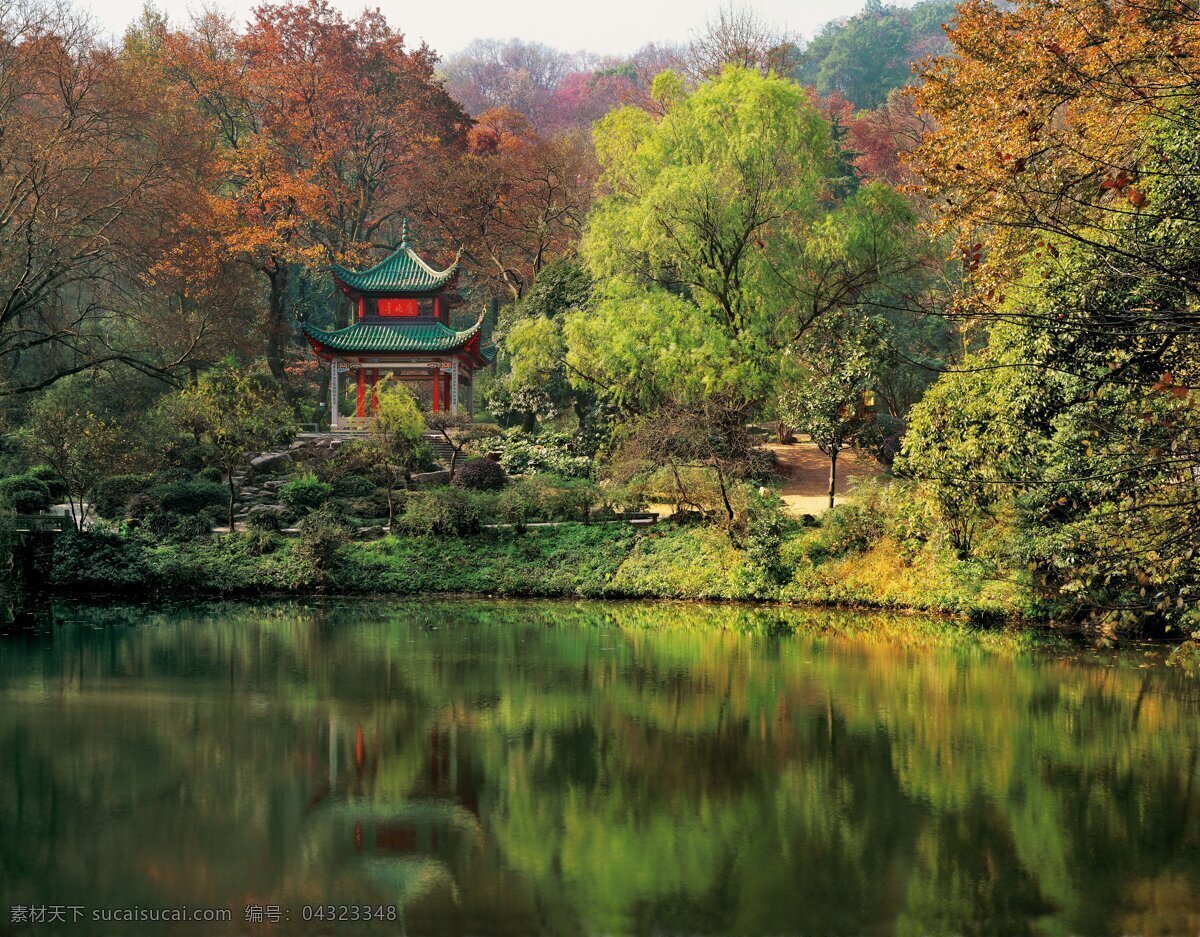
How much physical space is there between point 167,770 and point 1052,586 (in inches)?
560

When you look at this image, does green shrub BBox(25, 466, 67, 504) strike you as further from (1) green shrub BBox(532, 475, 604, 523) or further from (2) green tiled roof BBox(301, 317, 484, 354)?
(1) green shrub BBox(532, 475, 604, 523)

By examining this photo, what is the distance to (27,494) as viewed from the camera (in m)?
24.7

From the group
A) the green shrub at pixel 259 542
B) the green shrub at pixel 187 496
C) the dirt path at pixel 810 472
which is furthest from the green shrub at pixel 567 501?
the green shrub at pixel 187 496

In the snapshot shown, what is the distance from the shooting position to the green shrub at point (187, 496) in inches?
984

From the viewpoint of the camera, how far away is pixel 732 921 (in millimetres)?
6559

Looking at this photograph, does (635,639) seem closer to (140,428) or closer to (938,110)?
(938,110)

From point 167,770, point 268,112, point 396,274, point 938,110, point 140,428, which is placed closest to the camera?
point 167,770

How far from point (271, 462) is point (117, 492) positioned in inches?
188

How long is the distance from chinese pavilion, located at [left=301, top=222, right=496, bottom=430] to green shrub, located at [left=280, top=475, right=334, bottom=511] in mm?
7620

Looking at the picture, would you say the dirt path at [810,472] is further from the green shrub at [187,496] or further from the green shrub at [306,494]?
the green shrub at [187,496]

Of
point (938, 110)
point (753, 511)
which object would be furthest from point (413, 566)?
point (938, 110)

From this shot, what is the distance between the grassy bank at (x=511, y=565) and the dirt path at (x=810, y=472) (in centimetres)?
427

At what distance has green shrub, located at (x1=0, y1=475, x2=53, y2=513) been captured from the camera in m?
24.6

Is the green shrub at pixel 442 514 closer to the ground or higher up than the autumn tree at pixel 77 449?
closer to the ground
